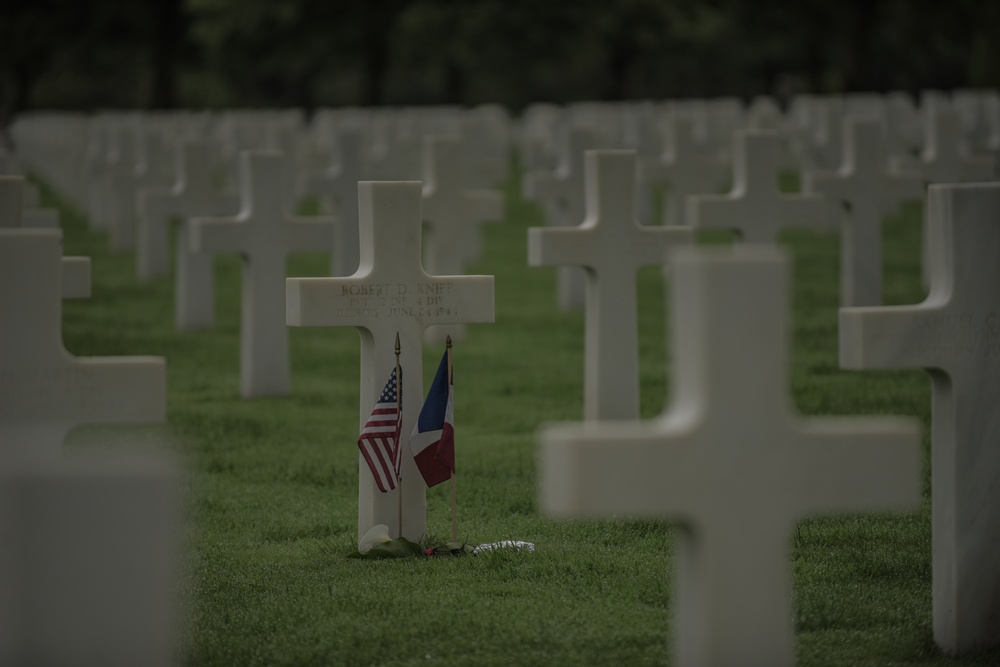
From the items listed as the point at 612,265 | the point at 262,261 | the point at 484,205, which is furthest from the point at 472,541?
the point at 484,205

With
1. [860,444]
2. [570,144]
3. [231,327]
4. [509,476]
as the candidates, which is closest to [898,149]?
[570,144]

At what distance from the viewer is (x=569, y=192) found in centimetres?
1278

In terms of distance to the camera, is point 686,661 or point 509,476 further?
point 509,476

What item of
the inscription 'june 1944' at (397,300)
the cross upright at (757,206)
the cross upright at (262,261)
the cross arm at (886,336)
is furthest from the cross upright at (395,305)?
the cross upright at (757,206)

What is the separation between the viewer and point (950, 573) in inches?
187

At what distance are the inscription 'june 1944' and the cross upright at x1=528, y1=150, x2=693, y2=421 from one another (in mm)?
2281

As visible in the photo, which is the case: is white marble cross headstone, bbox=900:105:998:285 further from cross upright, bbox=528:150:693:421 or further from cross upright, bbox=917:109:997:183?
cross upright, bbox=528:150:693:421

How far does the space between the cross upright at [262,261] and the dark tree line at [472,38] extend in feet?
87.2

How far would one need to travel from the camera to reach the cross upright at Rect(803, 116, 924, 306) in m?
12.1

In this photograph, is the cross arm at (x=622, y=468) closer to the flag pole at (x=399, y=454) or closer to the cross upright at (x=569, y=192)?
the flag pole at (x=399, y=454)

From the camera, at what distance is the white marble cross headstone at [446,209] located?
11.2m

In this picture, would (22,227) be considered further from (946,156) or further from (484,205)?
(946,156)

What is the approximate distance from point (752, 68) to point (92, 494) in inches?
2304

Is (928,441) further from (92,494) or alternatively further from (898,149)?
(898,149)
